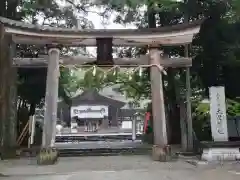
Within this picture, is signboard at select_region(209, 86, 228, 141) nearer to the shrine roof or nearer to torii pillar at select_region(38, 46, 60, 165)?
the shrine roof

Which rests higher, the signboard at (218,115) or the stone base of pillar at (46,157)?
the signboard at (218,115)

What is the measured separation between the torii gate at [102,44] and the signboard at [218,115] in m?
1.72

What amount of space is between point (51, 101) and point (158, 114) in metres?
3.41

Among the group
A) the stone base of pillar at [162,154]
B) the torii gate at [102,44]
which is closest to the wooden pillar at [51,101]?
the torii gate at [102,44]

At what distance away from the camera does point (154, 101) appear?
1099 centimetres

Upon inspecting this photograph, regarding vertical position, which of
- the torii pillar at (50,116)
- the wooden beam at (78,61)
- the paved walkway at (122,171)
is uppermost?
the wooden beam at (78,61)

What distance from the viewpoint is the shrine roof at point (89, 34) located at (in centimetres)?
1087


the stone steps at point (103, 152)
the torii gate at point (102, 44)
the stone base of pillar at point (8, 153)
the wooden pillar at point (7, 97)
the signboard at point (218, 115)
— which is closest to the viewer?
the torii gate at point (102, 44)

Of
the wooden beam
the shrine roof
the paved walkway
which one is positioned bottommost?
the paved walkway

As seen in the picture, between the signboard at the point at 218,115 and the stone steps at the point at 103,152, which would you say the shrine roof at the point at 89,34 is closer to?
the signboard at the point at 218,115

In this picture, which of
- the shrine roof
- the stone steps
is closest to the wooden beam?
the shrine roof

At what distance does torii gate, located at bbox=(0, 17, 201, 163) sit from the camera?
35.0 ft

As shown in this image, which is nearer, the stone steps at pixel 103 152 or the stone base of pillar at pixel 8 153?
the stone base of pillar at pixel 8 153

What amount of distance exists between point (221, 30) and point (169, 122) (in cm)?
555
